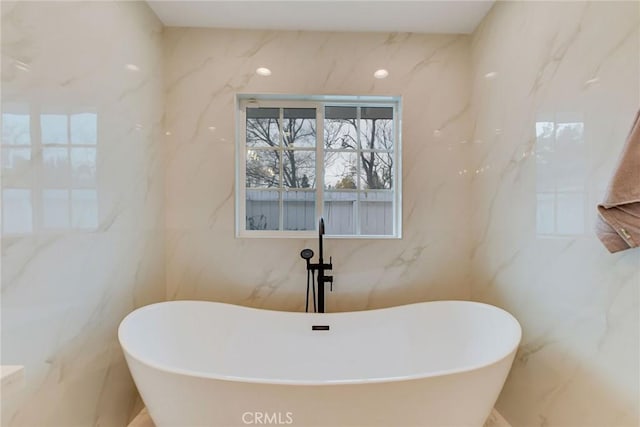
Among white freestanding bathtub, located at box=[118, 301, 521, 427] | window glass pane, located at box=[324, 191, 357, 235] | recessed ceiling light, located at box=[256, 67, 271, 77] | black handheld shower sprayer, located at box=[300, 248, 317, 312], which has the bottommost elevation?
white freestanding bathtub, located at box=[118, 301, 521, 427]

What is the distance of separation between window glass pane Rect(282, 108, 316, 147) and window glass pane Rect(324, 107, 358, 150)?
106 millimetres

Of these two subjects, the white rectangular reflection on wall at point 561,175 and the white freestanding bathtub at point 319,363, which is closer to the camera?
the white freestanding bathtub at point 319,363

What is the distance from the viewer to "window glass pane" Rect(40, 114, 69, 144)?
1104 mm

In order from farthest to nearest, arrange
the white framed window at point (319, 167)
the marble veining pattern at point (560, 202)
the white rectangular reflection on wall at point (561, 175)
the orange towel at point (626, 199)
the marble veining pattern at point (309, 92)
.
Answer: the white framed window at point (319, 167) < the marble veining pattern at point (309, 92) < the white rectangular reflection on wall at point (561, 175) < the marble veining pattern at point (560, 202) < the orange towel at point (626, 199)

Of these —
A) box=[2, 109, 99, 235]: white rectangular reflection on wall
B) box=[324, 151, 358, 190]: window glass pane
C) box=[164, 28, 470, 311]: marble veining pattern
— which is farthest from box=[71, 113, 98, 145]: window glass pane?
box=[324, 151, 358, 190]: window glass pane

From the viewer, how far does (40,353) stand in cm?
108

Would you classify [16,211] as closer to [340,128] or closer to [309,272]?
[309,272]

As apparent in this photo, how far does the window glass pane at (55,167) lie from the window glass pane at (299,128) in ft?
4.37

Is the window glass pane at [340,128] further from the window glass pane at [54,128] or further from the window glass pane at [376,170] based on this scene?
the window glass pane at [54,128]

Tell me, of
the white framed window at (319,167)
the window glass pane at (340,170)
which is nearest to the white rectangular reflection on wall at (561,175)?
the white framed window at (319,167)

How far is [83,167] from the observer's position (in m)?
1.30

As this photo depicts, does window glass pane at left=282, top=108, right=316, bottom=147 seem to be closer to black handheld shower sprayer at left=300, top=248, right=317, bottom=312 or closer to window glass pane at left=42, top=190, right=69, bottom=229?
black handheld shower sprayer at left=300, top=248, right=317, bottom=312

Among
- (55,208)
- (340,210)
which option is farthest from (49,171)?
(340,210)

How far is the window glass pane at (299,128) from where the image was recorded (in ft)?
7.33
